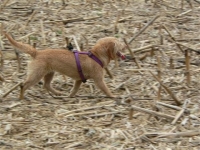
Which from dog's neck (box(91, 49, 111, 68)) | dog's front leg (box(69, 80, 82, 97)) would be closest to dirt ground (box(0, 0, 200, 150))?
dog's front leg (box(69, 80, 82, 97))

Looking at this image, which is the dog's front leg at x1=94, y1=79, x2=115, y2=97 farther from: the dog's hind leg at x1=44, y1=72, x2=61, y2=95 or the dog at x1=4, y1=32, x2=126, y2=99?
the dog's hind leg at x1=44, y1=72, x2=61, y2=95

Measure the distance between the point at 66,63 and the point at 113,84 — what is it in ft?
2.71

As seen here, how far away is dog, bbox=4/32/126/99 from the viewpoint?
6.93 meters

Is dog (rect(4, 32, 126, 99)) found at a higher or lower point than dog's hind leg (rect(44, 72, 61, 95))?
higher

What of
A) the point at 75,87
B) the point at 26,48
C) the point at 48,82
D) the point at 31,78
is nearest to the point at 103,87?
the point at 75,87

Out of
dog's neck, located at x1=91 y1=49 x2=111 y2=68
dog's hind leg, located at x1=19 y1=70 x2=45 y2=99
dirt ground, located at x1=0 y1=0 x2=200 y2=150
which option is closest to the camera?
dirt ground, located at x1=0 y1=0 x2=200 y2=150

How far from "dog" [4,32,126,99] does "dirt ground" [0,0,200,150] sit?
7.2 inches

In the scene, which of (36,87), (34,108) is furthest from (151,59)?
(34,108)

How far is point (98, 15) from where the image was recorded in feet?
33.2

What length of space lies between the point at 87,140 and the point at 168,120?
1.01m

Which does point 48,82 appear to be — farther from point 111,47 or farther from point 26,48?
point 111,47

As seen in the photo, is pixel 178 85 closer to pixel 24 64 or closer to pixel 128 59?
pixel 128 59

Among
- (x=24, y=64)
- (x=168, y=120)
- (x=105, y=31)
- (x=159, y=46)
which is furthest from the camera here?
(x=105, y=31)

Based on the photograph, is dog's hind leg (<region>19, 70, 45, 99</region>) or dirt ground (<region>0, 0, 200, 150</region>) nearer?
dirt ground (<region>0, 0, 200, 150</region>)
